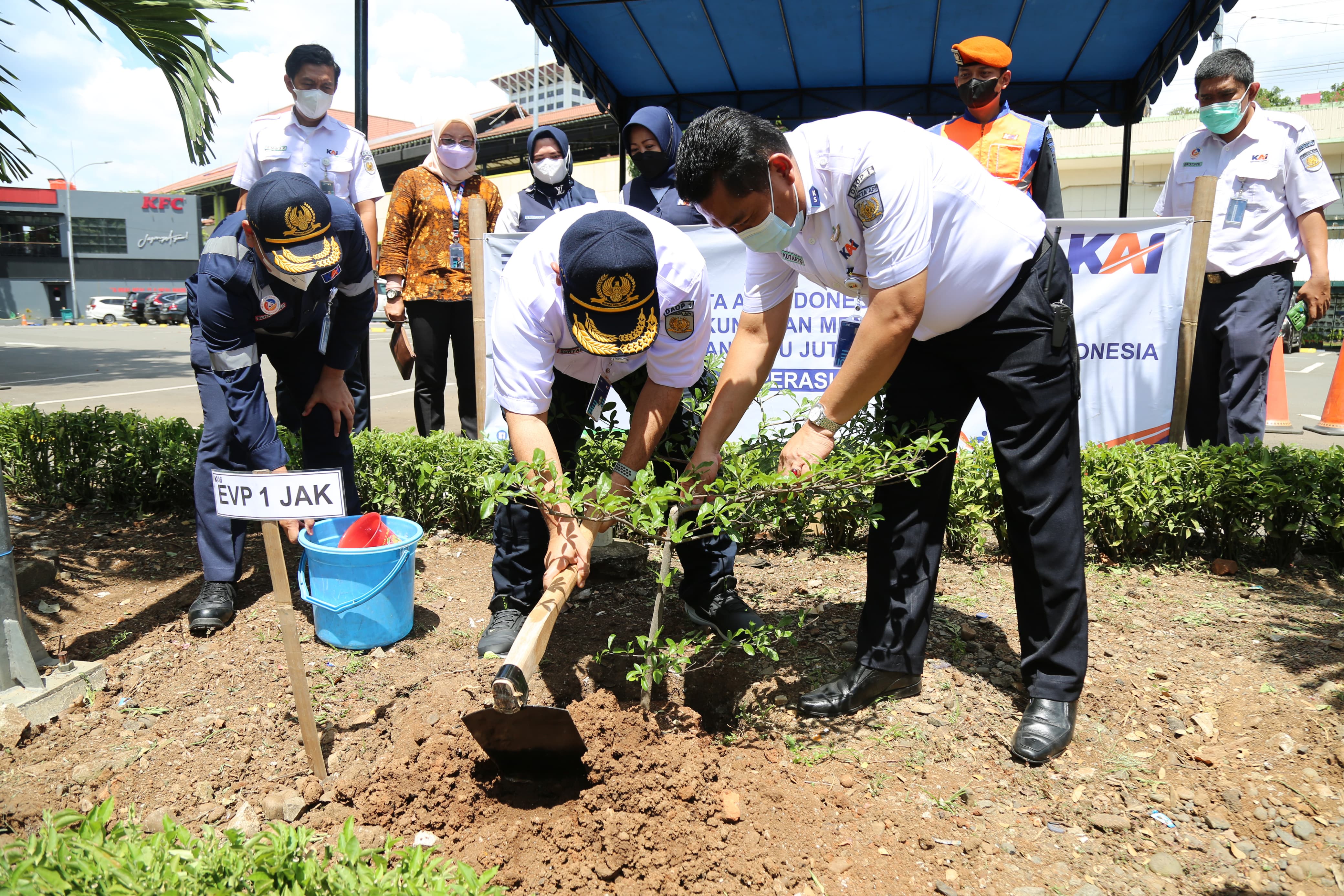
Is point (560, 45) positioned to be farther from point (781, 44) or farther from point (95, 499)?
point (95, 499)

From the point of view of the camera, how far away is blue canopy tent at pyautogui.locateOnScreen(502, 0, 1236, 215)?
639 centimetres

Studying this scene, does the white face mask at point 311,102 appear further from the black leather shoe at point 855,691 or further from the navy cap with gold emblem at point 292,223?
the black leather shoe at point 855,691

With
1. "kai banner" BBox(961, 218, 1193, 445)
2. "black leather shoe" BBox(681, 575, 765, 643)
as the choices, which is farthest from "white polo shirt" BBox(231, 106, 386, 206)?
"kai banner" BBox(961, 218, 1193, 445)

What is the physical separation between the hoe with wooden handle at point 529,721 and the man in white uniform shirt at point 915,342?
0.61 m

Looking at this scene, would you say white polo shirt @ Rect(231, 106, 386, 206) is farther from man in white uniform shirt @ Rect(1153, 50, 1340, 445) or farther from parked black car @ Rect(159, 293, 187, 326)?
parked black car @ Rect(159, 293, 187, 326)

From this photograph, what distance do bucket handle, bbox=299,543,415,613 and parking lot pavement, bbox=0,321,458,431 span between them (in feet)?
10.4

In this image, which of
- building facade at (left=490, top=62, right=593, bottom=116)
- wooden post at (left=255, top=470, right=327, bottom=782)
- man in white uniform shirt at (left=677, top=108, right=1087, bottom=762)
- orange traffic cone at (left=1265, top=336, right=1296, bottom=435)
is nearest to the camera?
man in white uniform shirt at (left=677, top=108, right=1087, bottom=762)

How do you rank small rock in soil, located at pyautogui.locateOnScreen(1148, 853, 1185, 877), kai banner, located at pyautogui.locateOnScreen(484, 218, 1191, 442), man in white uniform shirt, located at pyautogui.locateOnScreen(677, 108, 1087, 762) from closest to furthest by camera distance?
small rock in soil, located at pyautogui.locateOnScreen(1148, 853, 1185, 877) → man in white uniform shirt, located at pyautogui.locateOnScreen(677, 108, 1087, 762) → kai banner, located at pyautogui.locateOnScreen(484, 218, 1191, 442)

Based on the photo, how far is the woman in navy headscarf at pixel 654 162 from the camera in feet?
14.2

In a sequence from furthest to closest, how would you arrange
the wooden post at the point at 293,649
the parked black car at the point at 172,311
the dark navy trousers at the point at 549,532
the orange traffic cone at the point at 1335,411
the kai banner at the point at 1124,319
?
the parked black car at the point at 172,311, the orange traffic cone at the point at 1335,411, the kai banner at the point at 1124,319, the dark navy trousers at the point at 549,532, the wooden post at the point at 293,649

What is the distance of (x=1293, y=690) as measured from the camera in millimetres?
2789

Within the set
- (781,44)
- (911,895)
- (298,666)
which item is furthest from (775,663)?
(781,44)

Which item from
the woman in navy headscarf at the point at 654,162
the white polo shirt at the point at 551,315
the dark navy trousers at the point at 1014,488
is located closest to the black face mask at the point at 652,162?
the woman in navy headscarf at the point at 654,162

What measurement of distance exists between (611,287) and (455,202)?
339cm
